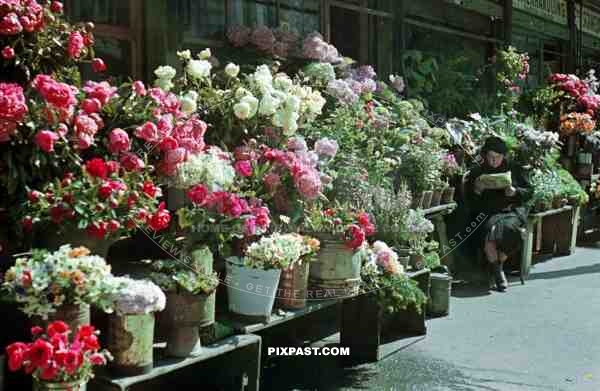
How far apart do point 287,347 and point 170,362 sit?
2.12 m

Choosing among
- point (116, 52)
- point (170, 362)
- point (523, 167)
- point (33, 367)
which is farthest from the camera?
point (523, 167)

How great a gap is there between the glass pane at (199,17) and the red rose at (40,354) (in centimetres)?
316

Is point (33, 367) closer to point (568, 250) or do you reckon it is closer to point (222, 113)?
point (222, 113)

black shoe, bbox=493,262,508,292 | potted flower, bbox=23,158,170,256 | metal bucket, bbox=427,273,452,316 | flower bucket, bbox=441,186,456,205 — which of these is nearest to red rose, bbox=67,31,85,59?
potted flower, bbox=23,158,170,256

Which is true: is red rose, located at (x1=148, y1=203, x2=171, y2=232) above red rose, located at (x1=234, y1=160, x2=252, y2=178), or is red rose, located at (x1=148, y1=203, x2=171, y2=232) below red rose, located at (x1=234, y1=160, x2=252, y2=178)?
below

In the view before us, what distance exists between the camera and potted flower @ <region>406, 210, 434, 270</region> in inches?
233

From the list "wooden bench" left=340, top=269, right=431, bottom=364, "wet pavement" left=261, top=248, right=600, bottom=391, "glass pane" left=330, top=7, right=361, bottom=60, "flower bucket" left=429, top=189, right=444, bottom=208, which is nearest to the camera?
"wet pavement" left=261, top=248, right=600, bottom=391

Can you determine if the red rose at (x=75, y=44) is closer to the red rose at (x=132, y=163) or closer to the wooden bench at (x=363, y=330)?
the red rose at (x=132, y=163)

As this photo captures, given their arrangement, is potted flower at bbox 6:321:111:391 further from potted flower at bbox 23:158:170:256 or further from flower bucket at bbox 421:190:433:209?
flower bucket at bbox 421:190:433:209

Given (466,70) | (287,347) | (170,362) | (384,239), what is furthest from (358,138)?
(466,70)

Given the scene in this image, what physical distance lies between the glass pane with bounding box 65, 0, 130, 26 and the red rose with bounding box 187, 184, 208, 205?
1.73 meters

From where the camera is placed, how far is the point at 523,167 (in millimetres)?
8062

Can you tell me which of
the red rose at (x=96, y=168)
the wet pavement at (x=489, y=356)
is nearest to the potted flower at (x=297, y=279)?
the wet pavement at (x=489, y=356)

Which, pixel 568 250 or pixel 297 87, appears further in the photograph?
pixel 568 250
